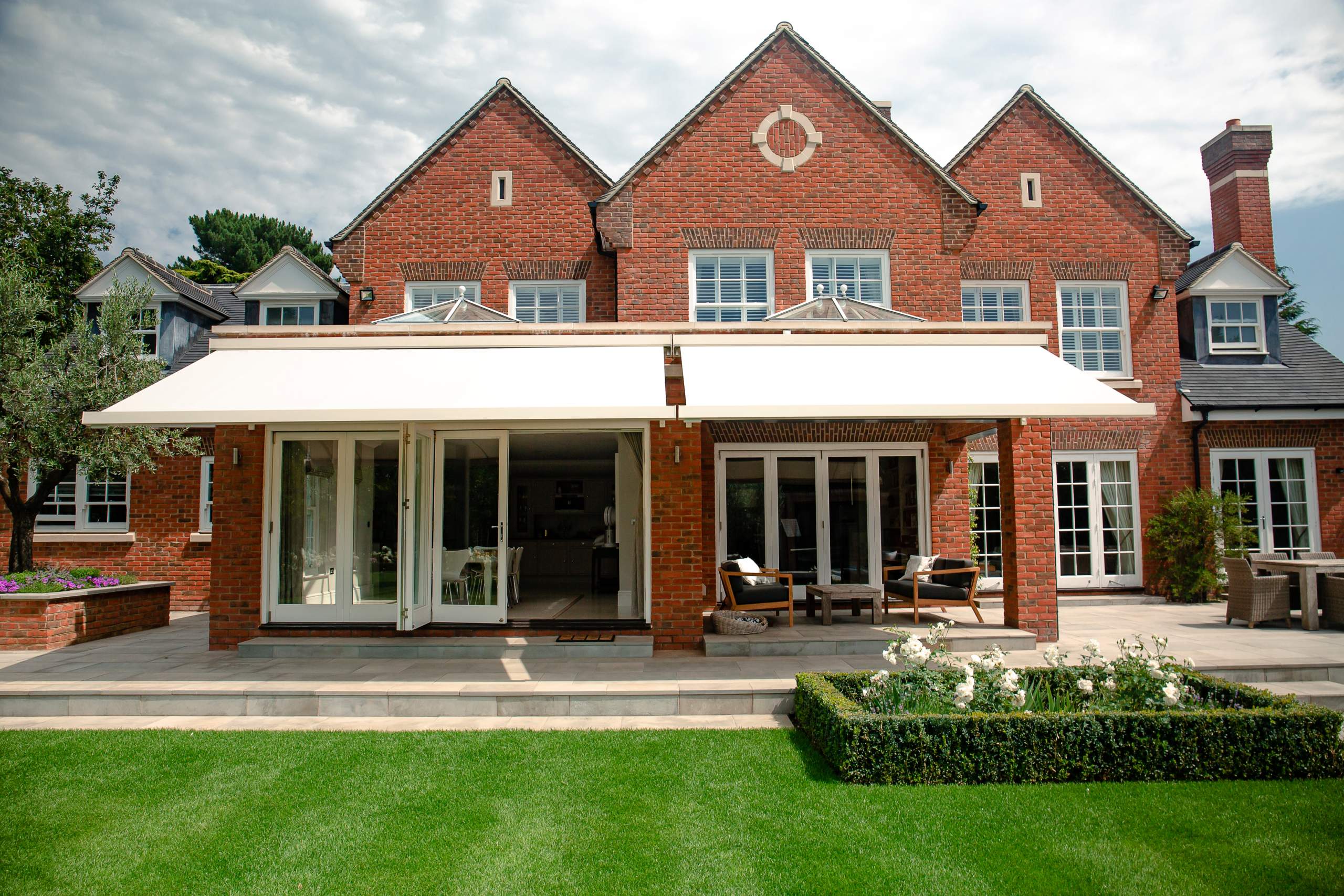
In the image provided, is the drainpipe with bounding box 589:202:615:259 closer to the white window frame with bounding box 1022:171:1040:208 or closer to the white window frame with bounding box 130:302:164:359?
the white window frame with bounding box 1022:171:1040:208

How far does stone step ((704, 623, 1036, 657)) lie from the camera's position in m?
9.51

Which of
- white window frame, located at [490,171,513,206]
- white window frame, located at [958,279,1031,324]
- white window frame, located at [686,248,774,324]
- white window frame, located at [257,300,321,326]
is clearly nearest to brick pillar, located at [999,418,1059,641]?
white window frame, located at [686,248,774,324]

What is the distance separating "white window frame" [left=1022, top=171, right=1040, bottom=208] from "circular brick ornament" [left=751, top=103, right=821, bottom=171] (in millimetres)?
4741

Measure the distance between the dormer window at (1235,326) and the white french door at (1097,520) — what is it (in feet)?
12.3

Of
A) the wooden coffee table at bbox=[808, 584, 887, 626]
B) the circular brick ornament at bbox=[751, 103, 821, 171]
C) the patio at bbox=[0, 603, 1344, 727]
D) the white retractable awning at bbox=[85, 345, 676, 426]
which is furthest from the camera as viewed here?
the circular brick ornament at bbox=[751, 103, 821, 171]

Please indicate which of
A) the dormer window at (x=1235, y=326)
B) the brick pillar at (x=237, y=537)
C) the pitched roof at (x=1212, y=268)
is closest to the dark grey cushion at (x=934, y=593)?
the brick pillar at (x=237, y=537)

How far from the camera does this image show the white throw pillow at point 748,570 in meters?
10.9

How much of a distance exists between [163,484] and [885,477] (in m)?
13.4

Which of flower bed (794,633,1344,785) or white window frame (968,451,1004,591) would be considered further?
white window frame (968,451,1004,591)

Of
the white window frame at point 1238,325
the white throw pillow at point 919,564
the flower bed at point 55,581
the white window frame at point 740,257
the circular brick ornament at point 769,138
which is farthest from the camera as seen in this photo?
the white window frame at point 1238,325

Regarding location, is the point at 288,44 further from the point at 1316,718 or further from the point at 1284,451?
the point at 1284,451

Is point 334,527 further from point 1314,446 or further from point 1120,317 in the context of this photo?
point 1314,446

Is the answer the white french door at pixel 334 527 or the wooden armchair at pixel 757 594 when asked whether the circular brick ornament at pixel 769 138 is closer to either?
the wooden armchair at pixel 757 594

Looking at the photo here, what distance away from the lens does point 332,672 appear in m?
8.57
